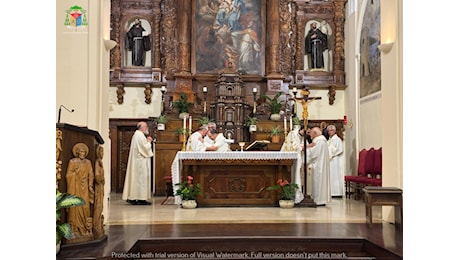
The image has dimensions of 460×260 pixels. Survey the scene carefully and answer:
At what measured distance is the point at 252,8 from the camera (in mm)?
15406

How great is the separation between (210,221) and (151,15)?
382 inches

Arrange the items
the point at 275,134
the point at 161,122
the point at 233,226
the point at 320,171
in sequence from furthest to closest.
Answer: the point at 161,122 → the point at 275,134 → the point at 320,171 → the point at 233,226

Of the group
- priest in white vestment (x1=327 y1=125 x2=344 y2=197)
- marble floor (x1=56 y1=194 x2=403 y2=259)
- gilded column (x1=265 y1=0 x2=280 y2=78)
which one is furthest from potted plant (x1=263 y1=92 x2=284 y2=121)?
marble floor (x1=56 y1=194 x2=403 y2=259)

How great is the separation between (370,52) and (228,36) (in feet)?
13.9

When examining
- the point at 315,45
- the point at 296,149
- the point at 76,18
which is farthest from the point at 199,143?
the point at 315,45

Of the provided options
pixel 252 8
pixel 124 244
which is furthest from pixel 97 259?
pixel 252 8

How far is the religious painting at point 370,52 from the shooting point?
12692 millimetres

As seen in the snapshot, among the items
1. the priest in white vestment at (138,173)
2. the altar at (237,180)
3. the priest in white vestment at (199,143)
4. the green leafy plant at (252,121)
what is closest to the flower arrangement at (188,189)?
the altar at (237,180)

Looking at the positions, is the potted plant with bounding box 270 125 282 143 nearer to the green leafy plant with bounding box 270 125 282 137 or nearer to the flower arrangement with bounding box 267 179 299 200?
the green leafy plant with bounding box 270 125 282 137

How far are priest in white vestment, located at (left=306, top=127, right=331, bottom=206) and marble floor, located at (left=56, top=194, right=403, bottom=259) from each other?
0.42 meters

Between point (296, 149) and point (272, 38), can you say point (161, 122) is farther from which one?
point (272, 38)

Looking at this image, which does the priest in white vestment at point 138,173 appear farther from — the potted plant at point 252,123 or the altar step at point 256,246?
the altar step at point 256,246

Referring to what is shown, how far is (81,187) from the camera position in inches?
215

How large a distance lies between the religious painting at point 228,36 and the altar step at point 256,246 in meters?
9.62
